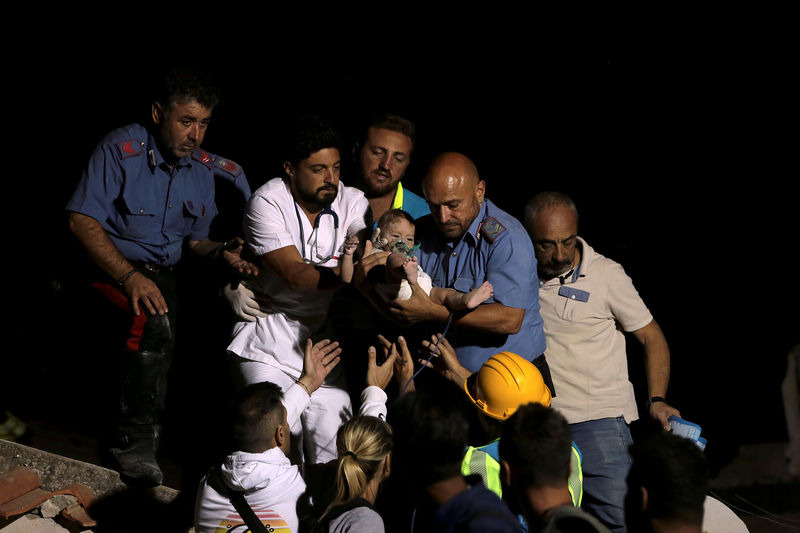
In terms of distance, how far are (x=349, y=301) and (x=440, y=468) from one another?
1655 mm

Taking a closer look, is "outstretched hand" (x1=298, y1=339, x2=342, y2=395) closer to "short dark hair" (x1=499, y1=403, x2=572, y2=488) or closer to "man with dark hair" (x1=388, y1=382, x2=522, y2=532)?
"man with dark hair" (x1=388, y1=382, x2=522, y2=532)

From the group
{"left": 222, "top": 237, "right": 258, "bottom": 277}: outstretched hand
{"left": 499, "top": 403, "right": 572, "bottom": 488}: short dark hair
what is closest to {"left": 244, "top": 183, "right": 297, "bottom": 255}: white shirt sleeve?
{"left": 222, "top": 237, "right": 258, "bottom": 277}: outstretched hand

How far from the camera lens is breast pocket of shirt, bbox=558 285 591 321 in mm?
4004

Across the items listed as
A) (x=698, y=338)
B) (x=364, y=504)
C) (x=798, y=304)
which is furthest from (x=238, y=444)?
(x=798, y=304)

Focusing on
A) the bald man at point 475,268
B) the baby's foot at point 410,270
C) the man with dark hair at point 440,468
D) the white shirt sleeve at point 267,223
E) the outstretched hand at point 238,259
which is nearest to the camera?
the man with dark hair at point 440,468

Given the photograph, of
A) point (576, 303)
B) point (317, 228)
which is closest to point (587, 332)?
point (576, 303)

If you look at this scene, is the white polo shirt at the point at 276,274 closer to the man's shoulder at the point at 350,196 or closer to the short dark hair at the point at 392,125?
the man's shoulder at the point at 350,196

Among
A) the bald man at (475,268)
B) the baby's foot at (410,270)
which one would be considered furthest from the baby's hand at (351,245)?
the baby's foot at (410,270)

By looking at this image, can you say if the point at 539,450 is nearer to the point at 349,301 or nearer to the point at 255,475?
the point at 255,475

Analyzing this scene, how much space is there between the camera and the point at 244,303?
389 cm

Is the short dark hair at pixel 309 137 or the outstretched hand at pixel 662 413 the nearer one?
the short dark hair at pixel 309 137

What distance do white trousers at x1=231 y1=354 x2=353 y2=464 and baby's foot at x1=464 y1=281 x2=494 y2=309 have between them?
34.9 inches

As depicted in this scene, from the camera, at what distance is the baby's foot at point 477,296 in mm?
3473

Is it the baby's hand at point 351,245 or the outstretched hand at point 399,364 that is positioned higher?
the baby's hand at point 351,245
